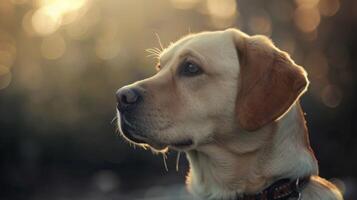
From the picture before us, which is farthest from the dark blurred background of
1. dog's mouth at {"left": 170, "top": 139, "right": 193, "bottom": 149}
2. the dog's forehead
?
dog's mouth at {"left": 170, "top": 139, "right": 193, "bottom": 149}

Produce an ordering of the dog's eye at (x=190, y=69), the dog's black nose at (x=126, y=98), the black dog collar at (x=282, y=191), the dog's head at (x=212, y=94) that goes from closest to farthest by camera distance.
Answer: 1. the black dog collar at (x=282, y=191)
2. the dog's head at (x=212, y=94)
3. the dog's black nose at (x=126, y=98)
4. the dog's eye at (x=190, y=69)

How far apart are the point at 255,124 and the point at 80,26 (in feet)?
52.9

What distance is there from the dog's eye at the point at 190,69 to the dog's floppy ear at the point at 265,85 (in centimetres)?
31

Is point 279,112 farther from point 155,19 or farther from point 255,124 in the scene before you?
point 155,19

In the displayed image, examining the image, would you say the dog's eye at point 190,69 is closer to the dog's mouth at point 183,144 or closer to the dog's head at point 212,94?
the dog's head at point 212,94

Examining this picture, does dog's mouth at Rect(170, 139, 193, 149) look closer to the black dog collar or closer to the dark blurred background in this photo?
the black dog collar

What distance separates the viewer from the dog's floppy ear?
4340mm

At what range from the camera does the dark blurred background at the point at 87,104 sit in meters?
17.6

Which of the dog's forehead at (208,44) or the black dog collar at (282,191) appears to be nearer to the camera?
the black dog collar at (282,191)

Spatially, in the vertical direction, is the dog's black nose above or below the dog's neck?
above

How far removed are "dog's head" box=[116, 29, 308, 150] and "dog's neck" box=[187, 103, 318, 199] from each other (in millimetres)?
98

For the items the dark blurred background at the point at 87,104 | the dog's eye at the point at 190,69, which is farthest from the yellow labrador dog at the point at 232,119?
the dark blurred background at the point at 87,104

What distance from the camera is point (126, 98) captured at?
14.8 ft

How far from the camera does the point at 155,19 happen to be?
23469 millimetres
